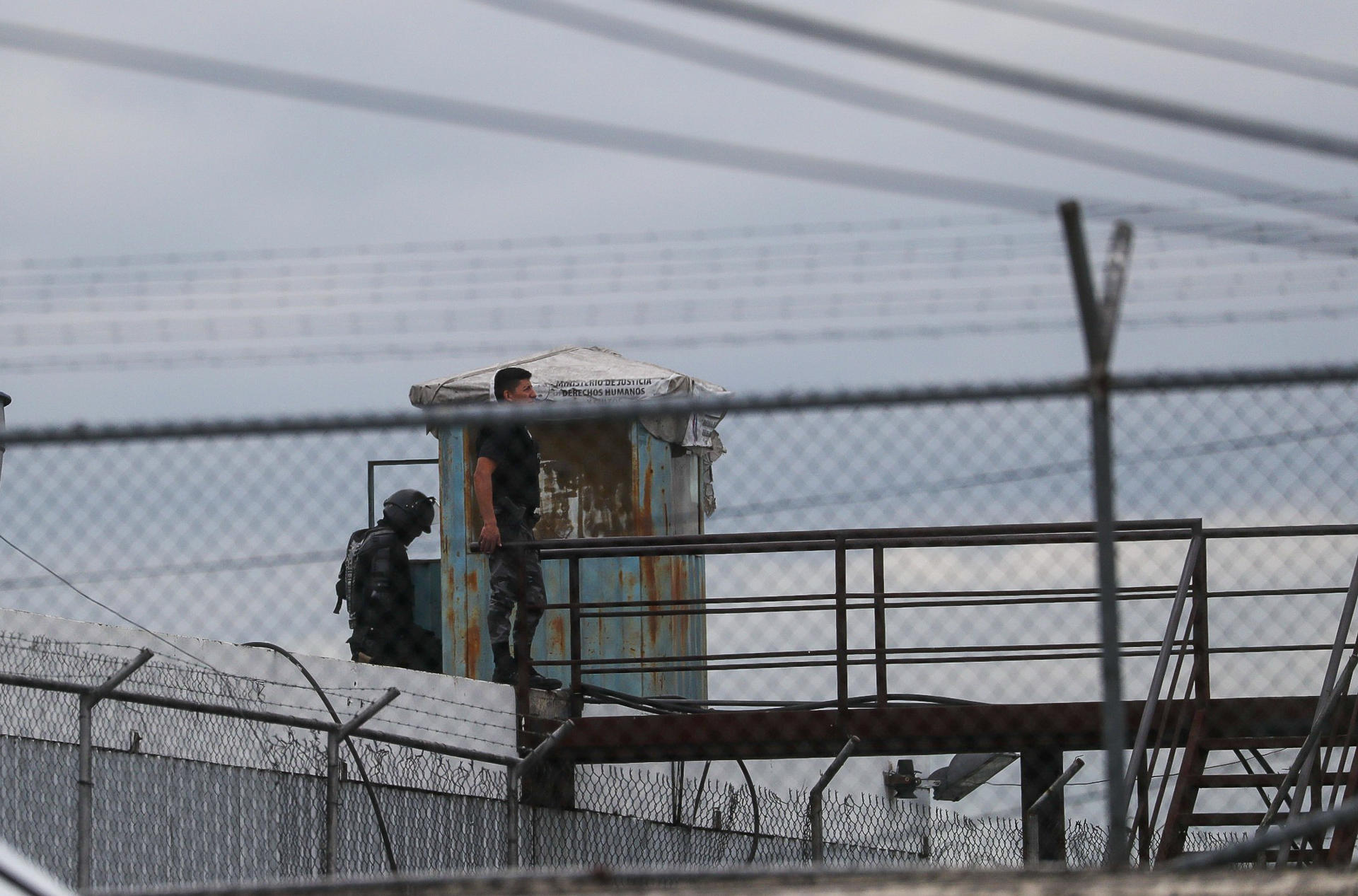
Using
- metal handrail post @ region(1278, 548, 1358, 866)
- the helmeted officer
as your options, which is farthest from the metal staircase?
the helmeted officer

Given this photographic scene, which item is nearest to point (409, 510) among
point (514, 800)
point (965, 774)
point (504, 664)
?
point (504, 664)

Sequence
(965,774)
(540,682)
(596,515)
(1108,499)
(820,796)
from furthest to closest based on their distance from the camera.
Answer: (965,774), (596,515), (540,682), (820,796), (1108,499)

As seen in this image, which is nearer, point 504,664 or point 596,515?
point 504,664

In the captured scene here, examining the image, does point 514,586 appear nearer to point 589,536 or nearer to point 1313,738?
point 589,536

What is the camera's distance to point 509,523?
10.5 m

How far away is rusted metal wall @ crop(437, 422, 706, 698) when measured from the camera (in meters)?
12.6

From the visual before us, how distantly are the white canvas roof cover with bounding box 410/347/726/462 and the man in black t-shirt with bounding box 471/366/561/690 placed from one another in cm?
233

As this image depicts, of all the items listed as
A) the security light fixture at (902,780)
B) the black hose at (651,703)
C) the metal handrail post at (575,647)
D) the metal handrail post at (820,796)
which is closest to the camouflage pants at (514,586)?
the metal handrail post at (575,647)

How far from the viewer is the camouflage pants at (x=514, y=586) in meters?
10.2

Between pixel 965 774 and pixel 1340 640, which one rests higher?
pixel 1340 640

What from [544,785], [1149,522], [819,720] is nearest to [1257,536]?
[1149,522]

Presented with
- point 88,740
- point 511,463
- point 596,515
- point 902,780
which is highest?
point 511,463

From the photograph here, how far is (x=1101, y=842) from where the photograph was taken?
1514 centimetres

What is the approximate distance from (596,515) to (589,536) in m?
0.16
